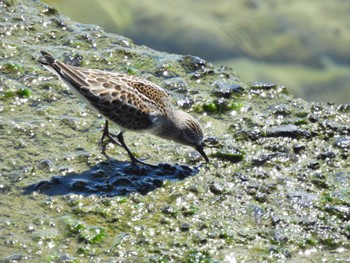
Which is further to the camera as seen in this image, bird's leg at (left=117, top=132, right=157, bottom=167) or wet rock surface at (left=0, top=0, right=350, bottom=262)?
bird's leg at (left=117, top=132, right=157, bottom=167)

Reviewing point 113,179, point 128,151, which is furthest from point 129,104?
point 113,179

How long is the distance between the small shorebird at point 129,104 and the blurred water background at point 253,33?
2977mm

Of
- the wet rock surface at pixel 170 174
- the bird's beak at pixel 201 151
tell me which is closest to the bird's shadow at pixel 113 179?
the wet rock surface at pixel 170 174

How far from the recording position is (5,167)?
248 inches

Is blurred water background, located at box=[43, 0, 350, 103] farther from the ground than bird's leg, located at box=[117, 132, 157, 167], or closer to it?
farther from the ground

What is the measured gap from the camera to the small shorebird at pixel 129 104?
21.5ft

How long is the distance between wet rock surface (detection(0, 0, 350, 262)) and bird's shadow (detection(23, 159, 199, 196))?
0.01 meters

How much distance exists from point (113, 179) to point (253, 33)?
4.60m

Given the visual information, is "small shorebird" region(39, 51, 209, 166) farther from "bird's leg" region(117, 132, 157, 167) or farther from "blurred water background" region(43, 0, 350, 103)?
"blurred water background" region(43, 0, 350, 103)

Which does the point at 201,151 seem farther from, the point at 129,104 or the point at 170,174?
the point at 129,104

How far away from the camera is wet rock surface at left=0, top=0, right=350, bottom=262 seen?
5.59 meters

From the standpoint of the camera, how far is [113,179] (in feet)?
20.9

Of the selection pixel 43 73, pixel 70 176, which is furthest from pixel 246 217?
pixel 43 73

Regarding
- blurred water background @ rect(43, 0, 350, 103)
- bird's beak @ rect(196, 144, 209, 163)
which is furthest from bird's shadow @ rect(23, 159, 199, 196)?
blurred water background @ rect(43, 0, 350, 103)
